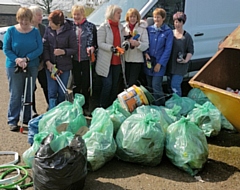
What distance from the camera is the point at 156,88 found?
18.7ft

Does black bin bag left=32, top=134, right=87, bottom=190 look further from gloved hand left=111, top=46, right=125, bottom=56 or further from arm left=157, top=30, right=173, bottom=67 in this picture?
arm left=157, top=30, right=173, bottom=67

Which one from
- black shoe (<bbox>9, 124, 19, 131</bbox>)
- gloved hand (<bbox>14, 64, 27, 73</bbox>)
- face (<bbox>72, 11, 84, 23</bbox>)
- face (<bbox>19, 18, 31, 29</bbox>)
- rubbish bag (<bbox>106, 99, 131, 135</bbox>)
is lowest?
black shoe (<bbox>9, 124, 19, 131</bbox>)

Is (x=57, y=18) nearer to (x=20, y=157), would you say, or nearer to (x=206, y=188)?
(x=20, y=157)

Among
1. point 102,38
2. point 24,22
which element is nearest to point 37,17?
point 24,22

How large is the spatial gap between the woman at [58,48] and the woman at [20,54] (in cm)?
23

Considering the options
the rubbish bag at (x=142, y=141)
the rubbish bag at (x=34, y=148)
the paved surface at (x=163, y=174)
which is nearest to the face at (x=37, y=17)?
the paved surface at (x=163, y=174)

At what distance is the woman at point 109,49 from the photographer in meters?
5.38

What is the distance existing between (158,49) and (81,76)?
4.19ft

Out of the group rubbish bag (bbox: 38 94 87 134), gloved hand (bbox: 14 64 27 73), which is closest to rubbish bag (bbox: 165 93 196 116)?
rubbish bag (bbox: 38 94 87 134)

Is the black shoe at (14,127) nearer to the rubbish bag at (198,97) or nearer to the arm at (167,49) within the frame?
the arm at (167,49)

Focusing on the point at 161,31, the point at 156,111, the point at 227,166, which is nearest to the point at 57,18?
the point at 161,31

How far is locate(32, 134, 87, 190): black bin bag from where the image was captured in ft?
10.9

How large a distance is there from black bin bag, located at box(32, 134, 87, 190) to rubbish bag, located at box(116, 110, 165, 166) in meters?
0.80

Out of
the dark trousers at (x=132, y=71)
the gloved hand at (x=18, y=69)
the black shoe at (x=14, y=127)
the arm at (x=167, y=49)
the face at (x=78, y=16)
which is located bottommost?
A: the black shoe at (x=14, y=127)
